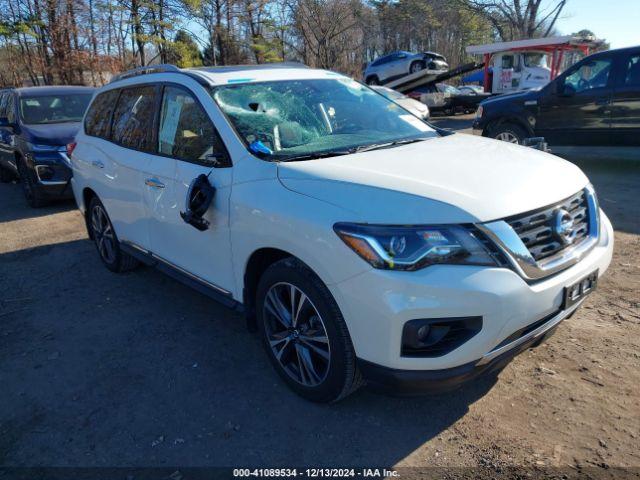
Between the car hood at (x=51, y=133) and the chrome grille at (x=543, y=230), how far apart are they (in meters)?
7.74

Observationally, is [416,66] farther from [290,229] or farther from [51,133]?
[290,229]

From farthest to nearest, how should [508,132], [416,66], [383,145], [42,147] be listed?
1. [416,66]
2. [508,132]
3. [42,147]
4. [383,145]

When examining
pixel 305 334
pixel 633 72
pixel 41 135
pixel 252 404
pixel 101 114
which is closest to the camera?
pixel 305 334

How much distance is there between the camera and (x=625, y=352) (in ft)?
10.7

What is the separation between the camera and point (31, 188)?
8258 millimetres

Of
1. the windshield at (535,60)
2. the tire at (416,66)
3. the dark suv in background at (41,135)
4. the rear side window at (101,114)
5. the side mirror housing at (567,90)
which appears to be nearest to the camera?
the rear side window at (101,114)

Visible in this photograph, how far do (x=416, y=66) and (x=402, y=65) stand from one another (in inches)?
25.2

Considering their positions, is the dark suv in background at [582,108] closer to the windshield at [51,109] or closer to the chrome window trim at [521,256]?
the chrome window trim at [521,256]

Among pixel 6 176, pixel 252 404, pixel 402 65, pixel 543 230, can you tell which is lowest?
pixel 252 404

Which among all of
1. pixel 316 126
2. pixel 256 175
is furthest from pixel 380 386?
pixel 316 126

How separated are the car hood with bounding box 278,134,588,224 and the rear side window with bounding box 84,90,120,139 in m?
2.82

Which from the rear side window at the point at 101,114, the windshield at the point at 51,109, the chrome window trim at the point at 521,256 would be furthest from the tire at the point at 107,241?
the windshield at the point at 51,109

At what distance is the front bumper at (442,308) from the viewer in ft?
7.34

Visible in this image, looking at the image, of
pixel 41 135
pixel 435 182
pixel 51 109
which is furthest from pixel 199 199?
pixel 51 109
